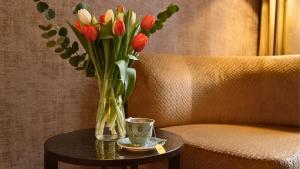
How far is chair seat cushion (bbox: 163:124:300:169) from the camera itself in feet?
3.64

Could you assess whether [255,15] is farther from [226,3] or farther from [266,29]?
[226,3]

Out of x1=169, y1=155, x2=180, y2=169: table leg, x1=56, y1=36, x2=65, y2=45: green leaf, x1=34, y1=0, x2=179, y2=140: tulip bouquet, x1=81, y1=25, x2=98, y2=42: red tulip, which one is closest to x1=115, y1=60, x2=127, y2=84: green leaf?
x1=34, y1=0, x2=179, y2=140: tulip bouquet

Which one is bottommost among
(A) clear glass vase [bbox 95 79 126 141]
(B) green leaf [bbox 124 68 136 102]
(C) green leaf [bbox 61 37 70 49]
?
(A) clear glass vase [bbox 95 79 126 141]

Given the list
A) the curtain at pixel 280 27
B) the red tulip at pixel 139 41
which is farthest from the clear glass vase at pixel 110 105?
the curtain at pixel 280 27

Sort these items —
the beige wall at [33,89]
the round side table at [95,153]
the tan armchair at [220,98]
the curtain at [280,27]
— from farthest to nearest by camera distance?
1. the curtain at [280,27]
2. the tan armchair at [220,98]
3. the beige wall at [33,89]
4. the round side table at [95,153]

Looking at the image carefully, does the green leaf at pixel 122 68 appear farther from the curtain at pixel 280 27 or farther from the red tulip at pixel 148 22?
the curtain at pixel 280 27

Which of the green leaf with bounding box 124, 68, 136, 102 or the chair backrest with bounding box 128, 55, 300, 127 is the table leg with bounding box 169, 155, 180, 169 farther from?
the chair backrest with bounding box 128, 55, 300, 127

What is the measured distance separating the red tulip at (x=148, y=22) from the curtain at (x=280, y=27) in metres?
1.36

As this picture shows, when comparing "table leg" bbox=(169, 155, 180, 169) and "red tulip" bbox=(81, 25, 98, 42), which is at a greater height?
"red tulip" bbox=(81, 25, 98, 42)

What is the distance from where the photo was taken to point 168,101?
156 centimetres

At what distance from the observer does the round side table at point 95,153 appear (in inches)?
36.5

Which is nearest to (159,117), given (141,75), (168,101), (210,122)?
(168,101)

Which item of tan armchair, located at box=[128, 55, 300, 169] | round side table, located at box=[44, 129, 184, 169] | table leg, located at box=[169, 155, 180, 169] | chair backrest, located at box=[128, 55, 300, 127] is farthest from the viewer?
chair backrest, located at box=[128, 55, 300, 127]

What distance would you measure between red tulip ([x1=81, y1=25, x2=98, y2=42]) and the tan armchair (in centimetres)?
52
